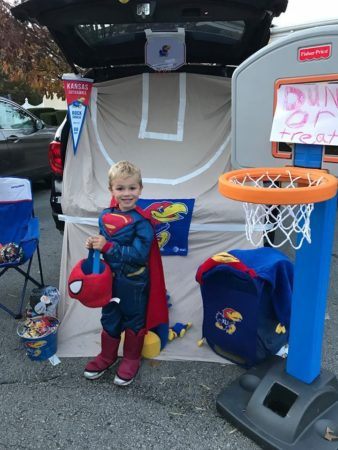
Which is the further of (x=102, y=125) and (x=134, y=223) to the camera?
(x=102, y=125)

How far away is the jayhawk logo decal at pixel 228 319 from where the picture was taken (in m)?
2.30

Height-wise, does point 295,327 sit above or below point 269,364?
above

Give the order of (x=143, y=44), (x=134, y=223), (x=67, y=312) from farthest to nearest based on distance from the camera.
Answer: (x=143, y=44)
(x=67, y=312)
(x=134, y=223)

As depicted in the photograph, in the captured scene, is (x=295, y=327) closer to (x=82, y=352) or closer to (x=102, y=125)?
(x=82, y=352)

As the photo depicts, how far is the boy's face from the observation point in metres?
2.15

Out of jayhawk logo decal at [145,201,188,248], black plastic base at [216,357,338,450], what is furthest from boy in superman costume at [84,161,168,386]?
black plastic base at [216,357,338,450]

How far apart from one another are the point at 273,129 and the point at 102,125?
1.85m

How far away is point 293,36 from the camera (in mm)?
1536

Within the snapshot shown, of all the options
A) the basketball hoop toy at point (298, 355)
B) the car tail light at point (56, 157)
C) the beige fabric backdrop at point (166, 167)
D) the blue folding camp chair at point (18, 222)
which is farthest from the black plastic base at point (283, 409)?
the car tail light at point (56, 157)

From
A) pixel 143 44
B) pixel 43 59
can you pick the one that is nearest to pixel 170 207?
pixel 143 44

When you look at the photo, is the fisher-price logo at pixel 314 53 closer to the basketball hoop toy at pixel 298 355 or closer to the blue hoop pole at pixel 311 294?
the basketball hoop toy at pixel 298 355

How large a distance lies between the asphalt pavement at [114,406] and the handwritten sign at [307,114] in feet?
4.48

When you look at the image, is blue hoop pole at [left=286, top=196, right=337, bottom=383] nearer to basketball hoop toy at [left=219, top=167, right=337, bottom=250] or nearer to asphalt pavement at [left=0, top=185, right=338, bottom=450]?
basketball hoop toy at [left=219, top=167, right=337, bottom=250]

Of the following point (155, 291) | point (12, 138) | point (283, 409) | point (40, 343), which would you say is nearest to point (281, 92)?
point (155, 291)
